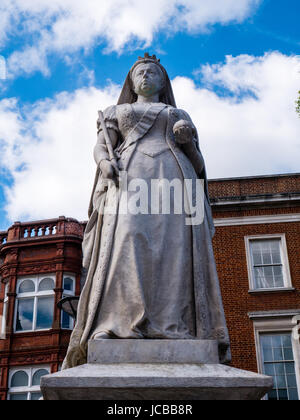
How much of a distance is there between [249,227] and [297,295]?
3.30 metres

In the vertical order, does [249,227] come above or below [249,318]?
above

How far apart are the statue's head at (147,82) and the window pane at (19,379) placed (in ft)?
66.7

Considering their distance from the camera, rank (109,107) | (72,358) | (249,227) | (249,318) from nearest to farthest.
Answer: (72,358)
(109,107)
(249,318)
(249,227)

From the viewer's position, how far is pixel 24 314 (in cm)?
2506

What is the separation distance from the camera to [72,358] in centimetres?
432

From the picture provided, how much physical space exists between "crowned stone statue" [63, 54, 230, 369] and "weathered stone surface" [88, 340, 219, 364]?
133 mm

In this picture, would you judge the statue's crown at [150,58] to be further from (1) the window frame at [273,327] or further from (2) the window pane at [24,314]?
(2) the window pane at [24,314]

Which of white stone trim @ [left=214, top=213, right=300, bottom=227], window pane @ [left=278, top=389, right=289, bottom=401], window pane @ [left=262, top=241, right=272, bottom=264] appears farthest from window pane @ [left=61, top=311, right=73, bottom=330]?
window pane @ [left=278, top=389, right=289, bottom=401]

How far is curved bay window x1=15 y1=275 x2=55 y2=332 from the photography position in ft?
80.8

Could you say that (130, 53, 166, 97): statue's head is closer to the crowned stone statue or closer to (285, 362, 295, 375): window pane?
the crowned stone statue

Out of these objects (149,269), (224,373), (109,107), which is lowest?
(224,373)

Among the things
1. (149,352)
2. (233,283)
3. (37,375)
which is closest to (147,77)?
(149,352)

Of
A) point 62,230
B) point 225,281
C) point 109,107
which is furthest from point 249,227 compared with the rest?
point 109,107
